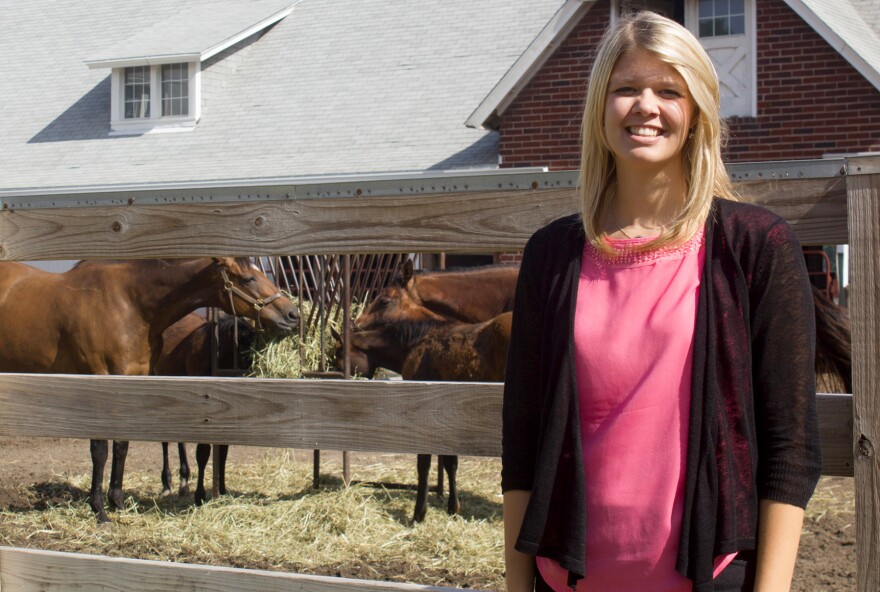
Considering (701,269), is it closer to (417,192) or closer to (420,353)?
(417,192)

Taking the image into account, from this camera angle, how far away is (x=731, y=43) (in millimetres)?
12930

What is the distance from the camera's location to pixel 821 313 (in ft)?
16.6

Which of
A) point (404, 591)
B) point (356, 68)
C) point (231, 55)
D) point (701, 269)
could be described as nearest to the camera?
point (701, 269)

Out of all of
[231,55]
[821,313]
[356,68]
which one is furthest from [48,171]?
[821,313]

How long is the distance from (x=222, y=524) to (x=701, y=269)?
18.0ft

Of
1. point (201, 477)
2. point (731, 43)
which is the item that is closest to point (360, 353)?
point (201, 477)

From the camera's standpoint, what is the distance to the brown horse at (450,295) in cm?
822

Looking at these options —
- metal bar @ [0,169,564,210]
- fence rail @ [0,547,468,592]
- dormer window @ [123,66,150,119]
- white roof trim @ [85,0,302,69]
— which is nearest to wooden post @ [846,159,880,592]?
metal bar @ [0,169,564,210]

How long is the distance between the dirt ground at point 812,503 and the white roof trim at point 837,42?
5.26 m

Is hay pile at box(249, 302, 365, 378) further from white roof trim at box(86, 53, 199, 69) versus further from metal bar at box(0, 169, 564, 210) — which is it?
white roof trim at box(86, 53, 199, 69)

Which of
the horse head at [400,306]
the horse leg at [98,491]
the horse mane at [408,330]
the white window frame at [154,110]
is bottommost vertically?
the horse leg at [98,491]

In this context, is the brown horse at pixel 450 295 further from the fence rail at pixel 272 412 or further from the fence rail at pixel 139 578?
the fence rail at pixel 139 578

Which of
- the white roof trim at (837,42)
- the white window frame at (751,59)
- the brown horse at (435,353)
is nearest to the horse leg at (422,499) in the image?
the brown horse at (435,353)

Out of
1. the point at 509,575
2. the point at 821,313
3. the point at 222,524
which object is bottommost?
the point at 222,524
